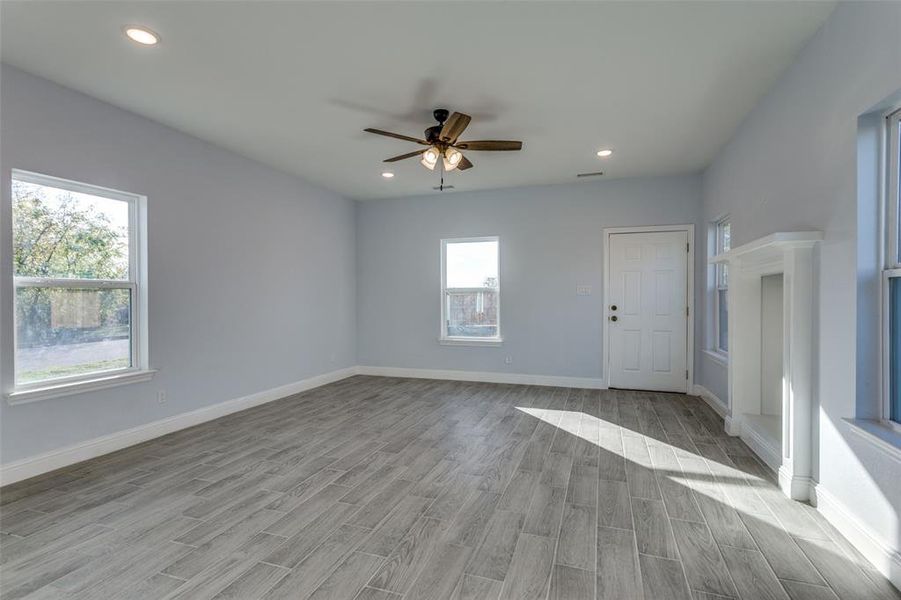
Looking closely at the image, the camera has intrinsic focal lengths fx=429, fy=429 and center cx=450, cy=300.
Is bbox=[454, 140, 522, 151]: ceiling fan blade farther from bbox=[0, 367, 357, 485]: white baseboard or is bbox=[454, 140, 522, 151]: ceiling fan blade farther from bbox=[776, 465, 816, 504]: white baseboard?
bbox=[0, 367, 357, 485]: white baseboard

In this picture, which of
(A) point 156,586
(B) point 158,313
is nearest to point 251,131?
(B) point 158,313

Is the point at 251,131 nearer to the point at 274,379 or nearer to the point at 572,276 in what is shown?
the point at 274,379

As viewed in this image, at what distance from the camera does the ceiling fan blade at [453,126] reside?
3.06 metres

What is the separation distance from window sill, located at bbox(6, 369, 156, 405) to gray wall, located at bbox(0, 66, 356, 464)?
0.19ft

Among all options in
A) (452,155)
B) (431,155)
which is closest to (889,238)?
(452,155)

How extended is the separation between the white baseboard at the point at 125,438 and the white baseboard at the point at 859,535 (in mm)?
4838

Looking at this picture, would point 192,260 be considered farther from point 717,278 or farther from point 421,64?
point 717,278

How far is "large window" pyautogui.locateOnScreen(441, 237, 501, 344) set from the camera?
6.28m

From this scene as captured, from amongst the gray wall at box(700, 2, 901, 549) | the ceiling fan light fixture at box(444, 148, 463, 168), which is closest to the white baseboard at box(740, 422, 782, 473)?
the gray wall at box(700, 2, 901, 549)

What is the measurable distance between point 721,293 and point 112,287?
5951mm

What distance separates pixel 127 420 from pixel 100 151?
217cm

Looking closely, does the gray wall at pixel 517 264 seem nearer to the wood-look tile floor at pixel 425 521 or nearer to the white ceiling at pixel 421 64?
the white ceiling at pixel 421 64

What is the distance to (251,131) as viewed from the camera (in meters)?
3.99

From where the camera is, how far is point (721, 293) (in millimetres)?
4812
